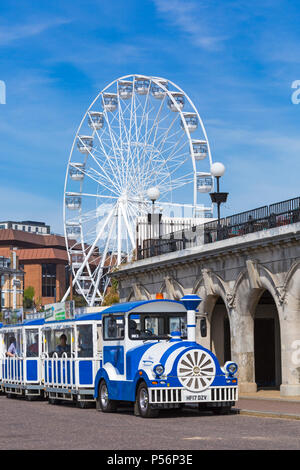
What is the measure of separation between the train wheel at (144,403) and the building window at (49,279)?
166782 millimetres

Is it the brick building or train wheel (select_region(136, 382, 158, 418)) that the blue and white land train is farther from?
the brick building

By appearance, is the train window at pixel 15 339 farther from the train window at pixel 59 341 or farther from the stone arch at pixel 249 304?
the stone arch at pixel 249 304

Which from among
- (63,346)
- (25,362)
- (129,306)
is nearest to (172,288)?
(25,362)

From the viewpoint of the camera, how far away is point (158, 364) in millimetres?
21953

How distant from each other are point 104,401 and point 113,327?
205cm

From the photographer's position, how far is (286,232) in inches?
1165

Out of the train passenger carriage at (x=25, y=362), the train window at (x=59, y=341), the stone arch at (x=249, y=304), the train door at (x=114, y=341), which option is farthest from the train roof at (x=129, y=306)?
the train passenger carriage at (x=25, y=362)

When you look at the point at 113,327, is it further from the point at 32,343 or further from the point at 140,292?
the point at 140,292

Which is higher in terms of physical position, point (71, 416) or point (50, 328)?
point (50, 328)

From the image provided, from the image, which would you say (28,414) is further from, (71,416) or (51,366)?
(51,366)

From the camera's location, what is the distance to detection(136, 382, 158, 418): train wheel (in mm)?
22094

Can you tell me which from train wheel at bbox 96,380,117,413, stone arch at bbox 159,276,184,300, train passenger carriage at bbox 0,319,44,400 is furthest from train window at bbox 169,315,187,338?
stone arch at bbox 159,276,184,300
